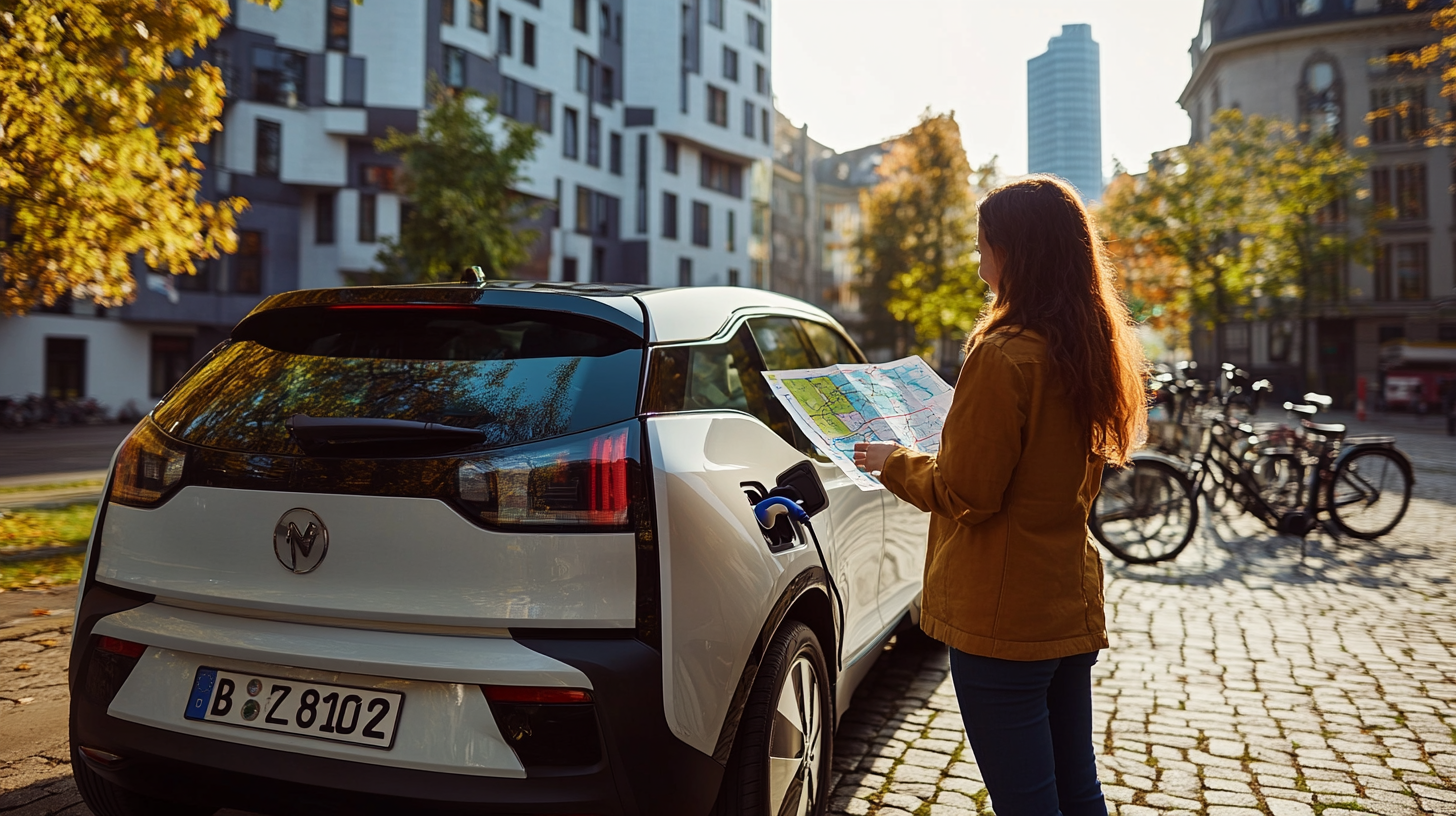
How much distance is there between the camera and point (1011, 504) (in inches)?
87.7

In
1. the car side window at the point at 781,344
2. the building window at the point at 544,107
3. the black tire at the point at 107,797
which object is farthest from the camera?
the building window at the point at 544,107

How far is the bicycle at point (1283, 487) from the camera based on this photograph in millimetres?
8516

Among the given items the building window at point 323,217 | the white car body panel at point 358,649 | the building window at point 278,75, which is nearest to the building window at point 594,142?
the building window at point 323,217

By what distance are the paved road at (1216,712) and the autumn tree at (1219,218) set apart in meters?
24.5

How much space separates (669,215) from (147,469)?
157 feet

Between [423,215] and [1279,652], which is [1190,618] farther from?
[423,215]

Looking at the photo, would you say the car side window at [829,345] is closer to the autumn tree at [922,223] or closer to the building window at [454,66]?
the autumn tree at [922,223]

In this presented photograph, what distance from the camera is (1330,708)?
4.85 m

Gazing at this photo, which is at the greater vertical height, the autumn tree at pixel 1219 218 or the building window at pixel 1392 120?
the building window at pixel 1392 120

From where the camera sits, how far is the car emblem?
2379 millimetres

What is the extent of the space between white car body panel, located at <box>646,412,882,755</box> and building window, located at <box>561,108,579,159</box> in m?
42.8

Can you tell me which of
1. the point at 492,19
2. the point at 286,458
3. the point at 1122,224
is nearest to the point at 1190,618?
the point at 286,458

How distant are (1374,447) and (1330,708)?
5386mm

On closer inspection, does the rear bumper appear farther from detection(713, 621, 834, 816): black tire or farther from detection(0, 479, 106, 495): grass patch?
Result: detection(0, 479, 106, 495): grass patch
